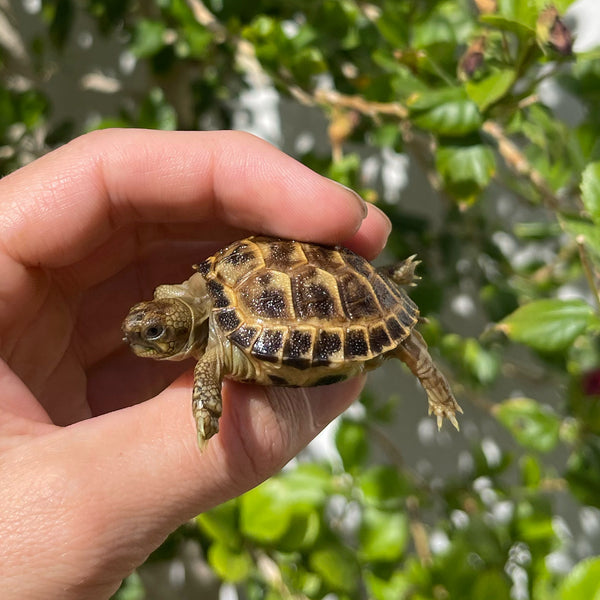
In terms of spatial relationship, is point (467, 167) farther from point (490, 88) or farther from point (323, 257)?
point (323, 257)

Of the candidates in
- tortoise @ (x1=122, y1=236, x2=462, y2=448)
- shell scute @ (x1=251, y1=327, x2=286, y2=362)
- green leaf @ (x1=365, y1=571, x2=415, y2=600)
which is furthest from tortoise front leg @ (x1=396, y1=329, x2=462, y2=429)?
green leaf @ (x1=365, y1=571, x2=415, y2=600)

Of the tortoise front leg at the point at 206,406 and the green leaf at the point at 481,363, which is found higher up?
the tortoise front leg at the point at 206,406

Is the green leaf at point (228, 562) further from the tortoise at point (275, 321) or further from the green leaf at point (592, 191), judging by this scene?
the green leaf at point (592, 191)

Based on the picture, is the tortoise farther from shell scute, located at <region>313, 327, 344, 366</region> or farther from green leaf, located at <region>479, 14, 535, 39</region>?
green leaf, located at <region>479, 14, 535, 39</region>

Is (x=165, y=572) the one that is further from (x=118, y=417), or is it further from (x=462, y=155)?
(x=462, y=155)

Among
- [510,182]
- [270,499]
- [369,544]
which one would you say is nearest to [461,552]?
[369,544]

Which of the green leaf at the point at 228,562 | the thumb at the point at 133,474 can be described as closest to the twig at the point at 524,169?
the thumb at the point at 133,474
